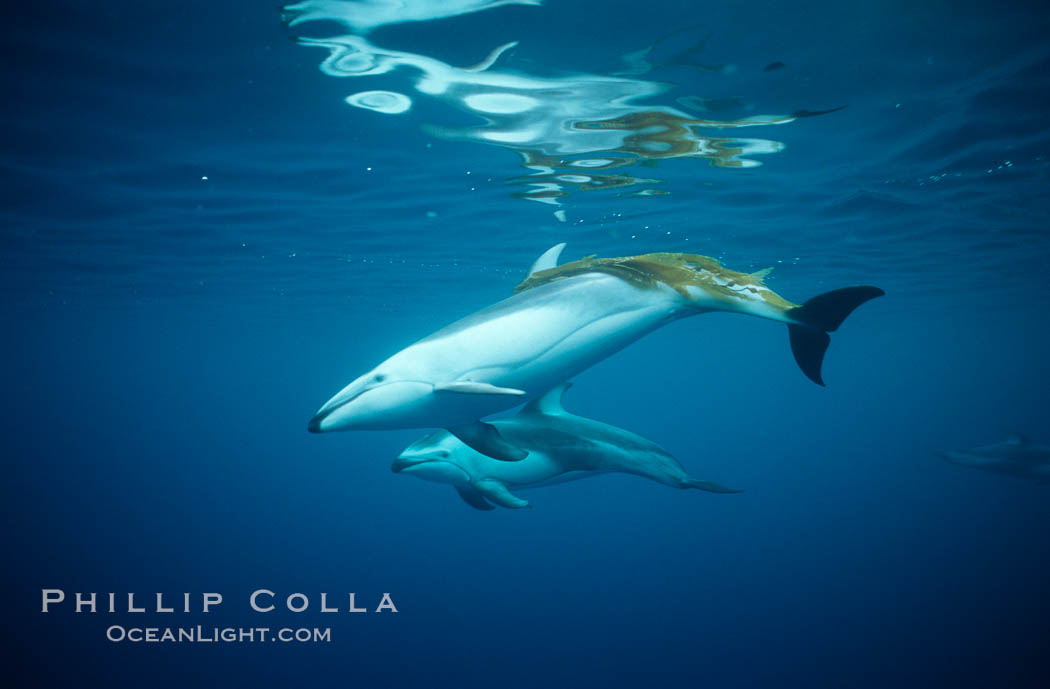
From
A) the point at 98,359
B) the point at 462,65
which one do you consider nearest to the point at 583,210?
the point at 462,65

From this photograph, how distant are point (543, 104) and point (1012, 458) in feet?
65.0

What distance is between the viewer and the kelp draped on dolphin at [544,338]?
3428 mm

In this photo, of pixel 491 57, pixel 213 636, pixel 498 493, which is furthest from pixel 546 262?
pixel 213 636

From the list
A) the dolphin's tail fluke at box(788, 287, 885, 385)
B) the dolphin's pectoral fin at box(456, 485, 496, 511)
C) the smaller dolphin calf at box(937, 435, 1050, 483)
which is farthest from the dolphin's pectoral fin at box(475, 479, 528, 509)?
the smaller dolphin calf at box(937, 435, 1050, 483)

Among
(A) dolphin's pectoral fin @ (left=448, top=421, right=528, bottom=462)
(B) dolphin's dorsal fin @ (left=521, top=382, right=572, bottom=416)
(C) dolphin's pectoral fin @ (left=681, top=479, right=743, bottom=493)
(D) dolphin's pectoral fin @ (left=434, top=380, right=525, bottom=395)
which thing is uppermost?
(D) dolphin's pectoral fin @ (left=434, top=380, right=525, bottom=395)

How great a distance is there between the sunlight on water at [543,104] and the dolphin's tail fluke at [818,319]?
4258mm

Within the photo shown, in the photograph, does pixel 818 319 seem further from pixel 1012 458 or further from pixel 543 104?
pixel 1012 458

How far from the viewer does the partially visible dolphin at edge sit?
6.19m

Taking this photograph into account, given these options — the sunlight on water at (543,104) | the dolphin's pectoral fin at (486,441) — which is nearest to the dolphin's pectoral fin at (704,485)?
the dolphin's pectoral fin at (486,441)

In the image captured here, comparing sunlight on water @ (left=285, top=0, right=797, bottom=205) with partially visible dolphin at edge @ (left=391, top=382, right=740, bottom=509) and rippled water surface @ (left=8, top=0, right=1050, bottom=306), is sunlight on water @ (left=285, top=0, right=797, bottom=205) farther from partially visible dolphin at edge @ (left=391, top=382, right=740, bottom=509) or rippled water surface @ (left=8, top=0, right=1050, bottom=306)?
partially visible dolphin at edge @ (left=391, top=382, right=740, bottom=509)

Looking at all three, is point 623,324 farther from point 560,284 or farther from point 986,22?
point 986,22

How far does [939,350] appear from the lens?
63562mm

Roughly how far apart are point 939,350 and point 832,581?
58.6 m

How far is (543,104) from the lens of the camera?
7582 mm
